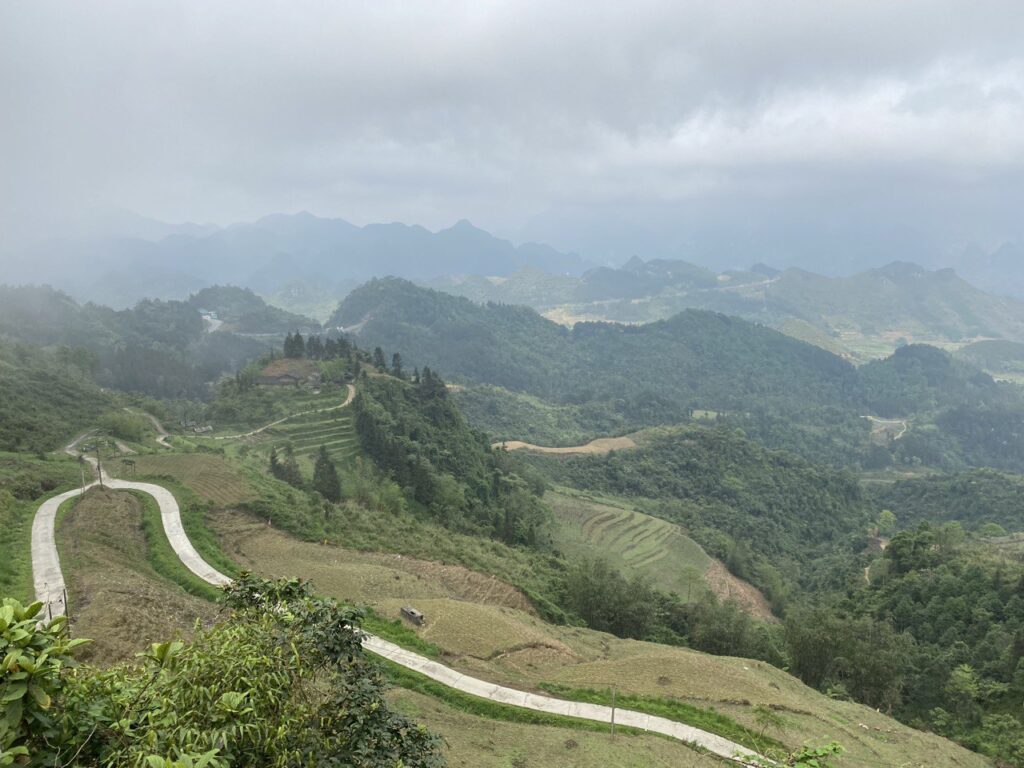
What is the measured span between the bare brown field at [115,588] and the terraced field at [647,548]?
49.0 meters

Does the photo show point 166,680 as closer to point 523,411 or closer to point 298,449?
point 298,449

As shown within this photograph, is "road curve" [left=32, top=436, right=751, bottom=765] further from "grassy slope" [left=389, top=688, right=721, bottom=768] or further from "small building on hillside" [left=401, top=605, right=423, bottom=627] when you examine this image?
"small building on hillside" [left=401, top=605, right=423, bottom=627]

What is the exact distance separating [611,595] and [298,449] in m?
44.5

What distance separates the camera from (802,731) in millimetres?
21406

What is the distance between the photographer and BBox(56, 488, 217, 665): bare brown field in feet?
58.2

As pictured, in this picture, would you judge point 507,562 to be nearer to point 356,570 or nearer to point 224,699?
point 356,570

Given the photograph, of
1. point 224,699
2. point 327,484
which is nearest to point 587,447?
point 327,484

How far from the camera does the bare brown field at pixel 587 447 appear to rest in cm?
11850

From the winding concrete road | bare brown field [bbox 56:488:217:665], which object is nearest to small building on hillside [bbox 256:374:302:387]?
the winding concrete road

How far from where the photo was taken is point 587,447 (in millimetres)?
124000

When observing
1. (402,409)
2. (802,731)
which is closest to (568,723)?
(802,731)

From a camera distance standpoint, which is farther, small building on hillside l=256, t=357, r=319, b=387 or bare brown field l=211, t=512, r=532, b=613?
small building on hillside l=256, t=357, r=319, b=387

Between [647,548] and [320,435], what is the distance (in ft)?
149

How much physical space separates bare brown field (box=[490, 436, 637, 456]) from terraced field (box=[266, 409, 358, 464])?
45.3m
